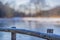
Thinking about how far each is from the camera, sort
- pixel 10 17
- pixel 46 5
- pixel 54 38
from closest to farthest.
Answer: pixel 54 38 < pixel 10 17 < pixel 46 5

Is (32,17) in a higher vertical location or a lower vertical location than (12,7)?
lower

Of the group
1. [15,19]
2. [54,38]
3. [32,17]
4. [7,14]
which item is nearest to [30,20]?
[32,17]

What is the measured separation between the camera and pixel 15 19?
12641mm

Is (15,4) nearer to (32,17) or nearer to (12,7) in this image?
(12,7)

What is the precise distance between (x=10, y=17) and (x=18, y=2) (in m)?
1.53

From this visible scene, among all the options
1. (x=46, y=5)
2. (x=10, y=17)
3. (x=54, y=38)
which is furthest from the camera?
(x=46, y=5)

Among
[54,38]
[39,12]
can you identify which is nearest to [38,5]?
[39,12]

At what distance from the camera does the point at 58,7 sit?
12.3m

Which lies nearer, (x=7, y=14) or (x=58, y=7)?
(x=58, y=7)

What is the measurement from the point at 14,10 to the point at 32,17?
1816 mm

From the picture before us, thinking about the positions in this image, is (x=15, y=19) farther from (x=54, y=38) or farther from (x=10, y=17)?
(x=54, y=38)

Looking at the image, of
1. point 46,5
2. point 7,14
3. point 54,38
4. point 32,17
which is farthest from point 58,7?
point 54,38

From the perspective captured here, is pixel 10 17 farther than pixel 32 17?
No

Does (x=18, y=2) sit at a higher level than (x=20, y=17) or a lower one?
higher
